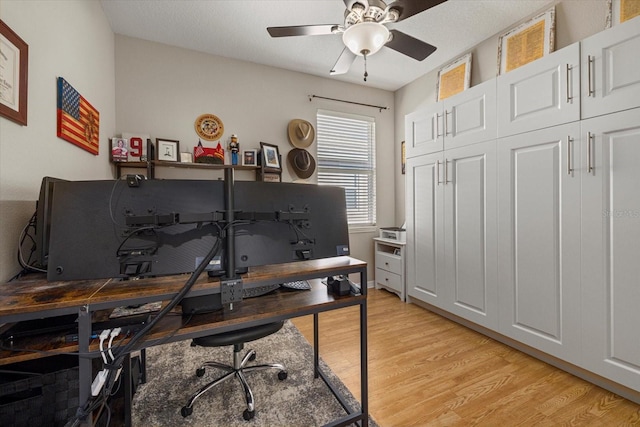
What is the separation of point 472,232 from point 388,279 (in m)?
1.37

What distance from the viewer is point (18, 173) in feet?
4.17

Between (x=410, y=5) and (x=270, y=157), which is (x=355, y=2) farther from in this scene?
(x=270, y=157)

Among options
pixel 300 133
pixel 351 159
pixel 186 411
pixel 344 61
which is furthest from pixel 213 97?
pixel 186 411

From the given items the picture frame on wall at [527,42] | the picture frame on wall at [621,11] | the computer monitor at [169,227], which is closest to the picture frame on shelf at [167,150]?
the computer monitor at [169,227]

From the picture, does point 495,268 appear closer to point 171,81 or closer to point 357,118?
point 357,118

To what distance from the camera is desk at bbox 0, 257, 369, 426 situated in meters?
0.87

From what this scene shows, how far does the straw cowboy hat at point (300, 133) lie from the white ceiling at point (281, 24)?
2.21ft

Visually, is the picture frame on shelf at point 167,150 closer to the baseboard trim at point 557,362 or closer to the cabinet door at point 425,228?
the cabinet door at point 425,228

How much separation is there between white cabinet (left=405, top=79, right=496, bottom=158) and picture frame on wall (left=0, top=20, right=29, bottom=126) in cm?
302

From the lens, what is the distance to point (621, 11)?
185 centimetres

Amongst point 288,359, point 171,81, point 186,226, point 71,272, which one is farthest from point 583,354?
point 171,81

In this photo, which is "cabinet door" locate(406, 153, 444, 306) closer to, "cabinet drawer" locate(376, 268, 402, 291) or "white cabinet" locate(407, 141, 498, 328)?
"white cabinet" locate(407, 141, 498, 328)

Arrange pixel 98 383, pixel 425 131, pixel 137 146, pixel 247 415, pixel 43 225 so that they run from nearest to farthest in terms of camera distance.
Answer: pixel 98 383
pixel 43 225
pixel 247 415
pixel 137 146
pixel 425 131

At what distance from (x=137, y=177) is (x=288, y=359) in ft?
5.69
